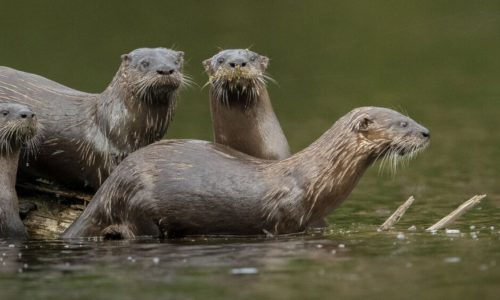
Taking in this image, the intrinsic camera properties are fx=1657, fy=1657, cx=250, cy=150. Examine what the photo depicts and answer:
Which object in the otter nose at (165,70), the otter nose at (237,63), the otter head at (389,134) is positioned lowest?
the otter head at (389,134)

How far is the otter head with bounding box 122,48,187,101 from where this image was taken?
1218cm

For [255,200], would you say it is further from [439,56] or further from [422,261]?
[439,56]

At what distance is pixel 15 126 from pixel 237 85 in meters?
1.71

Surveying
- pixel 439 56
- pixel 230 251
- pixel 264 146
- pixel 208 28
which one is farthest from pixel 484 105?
pixel 230 251

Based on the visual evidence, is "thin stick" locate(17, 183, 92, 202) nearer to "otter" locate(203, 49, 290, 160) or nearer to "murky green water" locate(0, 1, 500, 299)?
"murky green water" locate(0, 1, 500, 299)

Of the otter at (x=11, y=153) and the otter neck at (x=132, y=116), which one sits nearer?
the otter at (x=11, y=153)

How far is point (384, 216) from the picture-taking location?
13.8 meters

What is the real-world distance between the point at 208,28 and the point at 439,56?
4.27m

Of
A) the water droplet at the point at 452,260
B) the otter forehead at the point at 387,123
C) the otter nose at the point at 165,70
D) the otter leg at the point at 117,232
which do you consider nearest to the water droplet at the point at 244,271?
the water droplet at the point at 452,260

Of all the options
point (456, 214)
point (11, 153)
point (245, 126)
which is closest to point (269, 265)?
point (456, 214)

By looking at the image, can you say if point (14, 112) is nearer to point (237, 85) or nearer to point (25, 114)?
point (25, 114)

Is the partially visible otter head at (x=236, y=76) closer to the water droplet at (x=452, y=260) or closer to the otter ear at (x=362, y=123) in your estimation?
the otter ear at (x=362, y=123)

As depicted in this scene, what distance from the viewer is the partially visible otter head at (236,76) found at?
40.5 ft

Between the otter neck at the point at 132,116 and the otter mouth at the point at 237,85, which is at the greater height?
the otter mouth at the point at 237,85
